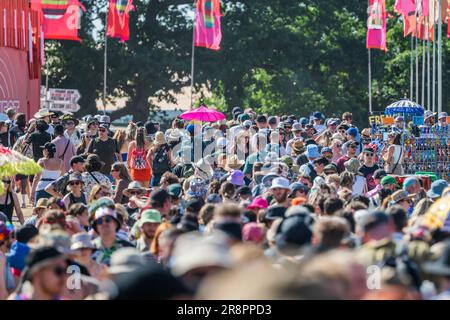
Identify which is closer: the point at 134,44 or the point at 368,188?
the point at 368,188

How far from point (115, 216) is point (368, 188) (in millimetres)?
6805

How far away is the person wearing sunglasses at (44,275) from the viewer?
23.7 feet

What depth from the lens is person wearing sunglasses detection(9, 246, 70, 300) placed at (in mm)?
7219

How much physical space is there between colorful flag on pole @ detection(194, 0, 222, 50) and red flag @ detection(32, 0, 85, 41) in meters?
3.58

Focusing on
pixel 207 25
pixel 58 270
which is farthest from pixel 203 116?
A: pixel 58 270

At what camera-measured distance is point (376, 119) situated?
29547mm

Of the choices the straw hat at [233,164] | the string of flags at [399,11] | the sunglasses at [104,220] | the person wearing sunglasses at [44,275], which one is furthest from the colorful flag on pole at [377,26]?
the person wearing sunglasses at [44,275]

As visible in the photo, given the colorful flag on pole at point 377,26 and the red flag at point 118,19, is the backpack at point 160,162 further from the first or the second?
the colorful flag on pole at point 377,26

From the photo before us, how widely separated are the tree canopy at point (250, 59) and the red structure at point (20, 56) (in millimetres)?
11462

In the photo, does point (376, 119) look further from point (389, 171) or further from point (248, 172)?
point (248, 172)

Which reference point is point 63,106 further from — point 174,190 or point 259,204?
point 259,204
